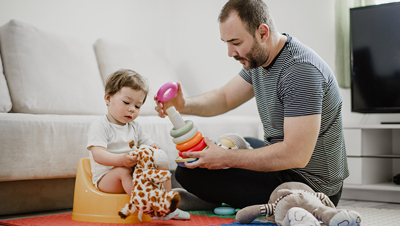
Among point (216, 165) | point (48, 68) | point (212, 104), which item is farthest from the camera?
point (48, 68)

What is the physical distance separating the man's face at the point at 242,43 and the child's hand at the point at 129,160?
49 cm

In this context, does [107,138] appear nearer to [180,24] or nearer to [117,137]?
[117,137]

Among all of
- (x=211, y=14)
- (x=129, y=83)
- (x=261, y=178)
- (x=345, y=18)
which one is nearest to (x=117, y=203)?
(x=129, y=83)

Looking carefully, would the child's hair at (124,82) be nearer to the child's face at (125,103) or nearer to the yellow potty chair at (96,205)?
the child's face at (125,103)

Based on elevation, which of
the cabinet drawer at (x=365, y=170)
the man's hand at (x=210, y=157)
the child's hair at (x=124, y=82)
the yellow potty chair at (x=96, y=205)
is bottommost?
the cabinet drawer at (x=365, y=170)

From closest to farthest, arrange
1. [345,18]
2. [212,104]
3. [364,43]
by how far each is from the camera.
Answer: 1. [212,104]
2. [364,43]
3. [345,18]

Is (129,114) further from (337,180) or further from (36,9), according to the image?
(36,9)

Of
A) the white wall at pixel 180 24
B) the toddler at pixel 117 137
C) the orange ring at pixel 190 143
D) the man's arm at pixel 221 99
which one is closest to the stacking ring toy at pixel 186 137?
the orange ring at pixel 190 143

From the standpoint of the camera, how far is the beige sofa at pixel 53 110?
1577mm

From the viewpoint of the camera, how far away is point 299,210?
1130 mm

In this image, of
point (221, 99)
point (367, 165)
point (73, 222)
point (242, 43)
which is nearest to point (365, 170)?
point (367, 165)

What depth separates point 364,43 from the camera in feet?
7.75

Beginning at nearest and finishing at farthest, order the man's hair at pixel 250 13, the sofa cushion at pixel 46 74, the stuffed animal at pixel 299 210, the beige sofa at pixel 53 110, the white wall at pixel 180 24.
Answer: the stuffed animal at pixel 299 210 → the man's hair at pixel 250 13 → the beige sofa at pixel 53 110 → the sofa cushion at pixel 46 74 → the white wall at pixel 180 24

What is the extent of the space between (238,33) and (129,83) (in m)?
0.42
